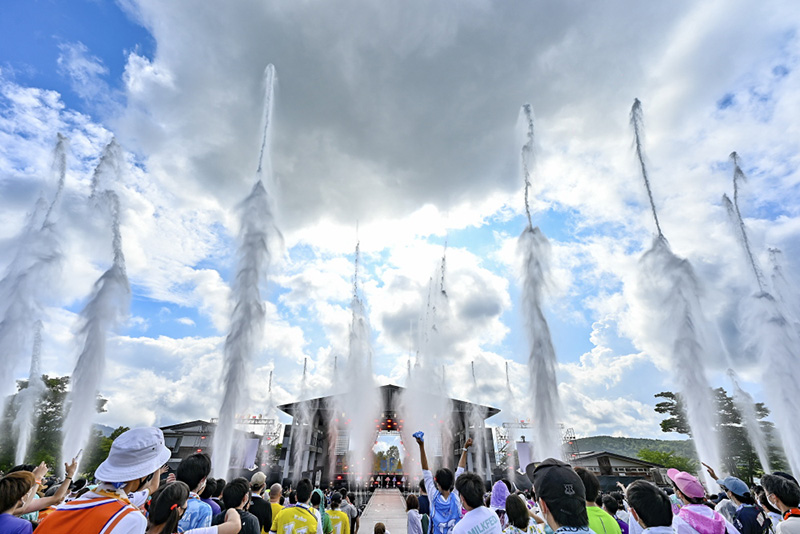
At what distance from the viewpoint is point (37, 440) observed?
134 feet

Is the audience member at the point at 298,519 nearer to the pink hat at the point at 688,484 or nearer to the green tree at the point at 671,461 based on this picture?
the pink hat at the point at 688,484

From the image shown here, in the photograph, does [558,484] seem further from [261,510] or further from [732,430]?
[732,430]

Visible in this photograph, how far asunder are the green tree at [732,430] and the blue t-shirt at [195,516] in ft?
181

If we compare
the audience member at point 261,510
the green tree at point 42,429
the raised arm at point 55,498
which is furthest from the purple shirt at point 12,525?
the green tree at point 42,429

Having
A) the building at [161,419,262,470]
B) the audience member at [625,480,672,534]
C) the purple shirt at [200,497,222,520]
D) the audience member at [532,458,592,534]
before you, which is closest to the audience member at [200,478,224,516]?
the purple shirt at [200,497,222,520]

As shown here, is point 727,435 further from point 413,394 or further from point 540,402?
point 540,402

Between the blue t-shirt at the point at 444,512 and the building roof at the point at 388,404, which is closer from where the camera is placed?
the blue t-shirt at the point at 444,512

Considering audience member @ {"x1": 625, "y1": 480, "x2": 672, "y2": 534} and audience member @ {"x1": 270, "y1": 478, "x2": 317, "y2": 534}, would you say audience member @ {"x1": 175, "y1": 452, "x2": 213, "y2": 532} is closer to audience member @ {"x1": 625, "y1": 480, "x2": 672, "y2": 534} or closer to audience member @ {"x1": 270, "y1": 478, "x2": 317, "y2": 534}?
audience member @ {"x1": 270, "y1": 478, "x2": 317, "y2": 534}

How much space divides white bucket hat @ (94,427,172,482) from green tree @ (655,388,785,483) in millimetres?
56523

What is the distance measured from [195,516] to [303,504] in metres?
1.96

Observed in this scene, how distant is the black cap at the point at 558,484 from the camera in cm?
280

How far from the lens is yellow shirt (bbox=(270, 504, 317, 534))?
18.6ft

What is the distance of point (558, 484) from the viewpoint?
284cm

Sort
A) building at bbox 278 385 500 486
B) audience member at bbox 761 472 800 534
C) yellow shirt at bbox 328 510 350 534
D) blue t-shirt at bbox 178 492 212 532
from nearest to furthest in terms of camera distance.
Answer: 1. blue t-shirt at bbox 178 492 212 532
2. audience member at bbox 761 472 800 534
3. yellow shirt at bbox 328 510 350 534
4. building at bbox 278 385 500 486
